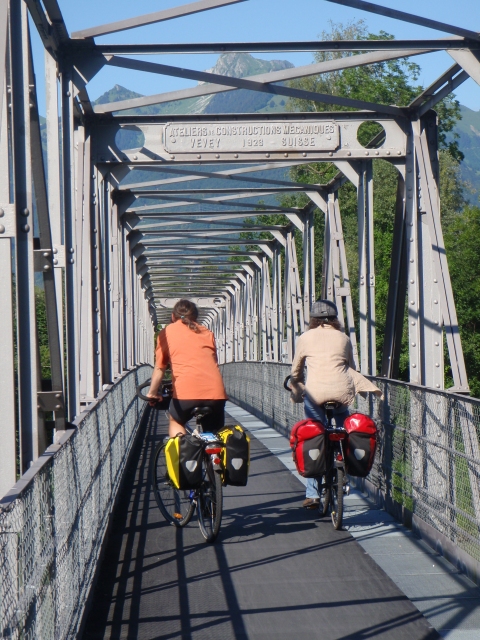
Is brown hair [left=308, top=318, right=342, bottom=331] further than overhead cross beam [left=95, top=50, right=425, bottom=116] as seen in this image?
No

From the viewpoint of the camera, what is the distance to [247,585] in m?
5.64

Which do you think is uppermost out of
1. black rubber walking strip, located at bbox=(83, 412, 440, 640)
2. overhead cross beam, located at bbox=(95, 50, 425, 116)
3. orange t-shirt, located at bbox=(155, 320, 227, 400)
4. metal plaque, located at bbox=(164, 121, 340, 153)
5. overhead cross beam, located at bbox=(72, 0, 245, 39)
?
overhead cross beam, located at bbox=(72, 0, 245, 39)

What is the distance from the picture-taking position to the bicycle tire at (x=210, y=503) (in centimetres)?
672

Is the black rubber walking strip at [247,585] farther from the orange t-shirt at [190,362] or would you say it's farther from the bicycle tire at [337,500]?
the orange t-shirt at [190,362]

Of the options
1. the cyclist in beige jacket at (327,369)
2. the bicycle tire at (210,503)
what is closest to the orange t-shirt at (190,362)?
the bicycle tire at (210,503)

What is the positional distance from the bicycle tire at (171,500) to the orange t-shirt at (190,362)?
0.56 metres

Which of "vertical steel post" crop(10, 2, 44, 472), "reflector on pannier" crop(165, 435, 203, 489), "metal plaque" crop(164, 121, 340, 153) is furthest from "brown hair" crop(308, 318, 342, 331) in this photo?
"metal plaque" crop(164, 121, 340, 153)

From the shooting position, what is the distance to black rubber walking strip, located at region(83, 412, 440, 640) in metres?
4.80

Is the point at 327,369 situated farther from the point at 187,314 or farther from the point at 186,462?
the point at 186,462

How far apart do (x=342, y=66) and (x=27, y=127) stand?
4.86 meters

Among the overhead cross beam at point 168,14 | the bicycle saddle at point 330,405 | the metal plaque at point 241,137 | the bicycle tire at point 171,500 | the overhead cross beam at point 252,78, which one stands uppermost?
the overhead cross beam at point 168,14

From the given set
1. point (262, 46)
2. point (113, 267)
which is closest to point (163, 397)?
point (262, 46)

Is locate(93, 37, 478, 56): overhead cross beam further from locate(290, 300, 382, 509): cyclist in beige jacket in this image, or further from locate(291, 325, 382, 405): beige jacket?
locate(291, 325, 382, 405): beige jacket

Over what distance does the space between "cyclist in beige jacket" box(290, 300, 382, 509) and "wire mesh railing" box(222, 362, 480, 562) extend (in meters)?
0.39
